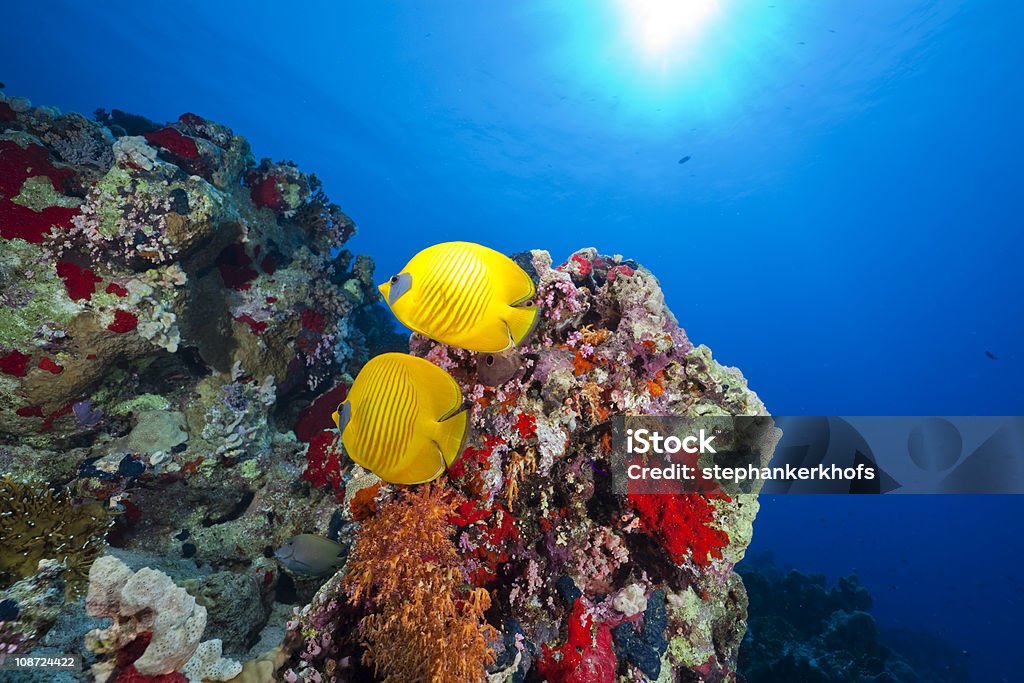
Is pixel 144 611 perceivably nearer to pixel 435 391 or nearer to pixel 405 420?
pixel 405 420

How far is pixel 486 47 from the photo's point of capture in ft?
154

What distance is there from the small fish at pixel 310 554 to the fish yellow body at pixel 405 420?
7.72ft

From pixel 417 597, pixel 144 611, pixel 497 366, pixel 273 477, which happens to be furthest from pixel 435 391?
pixel 273 477

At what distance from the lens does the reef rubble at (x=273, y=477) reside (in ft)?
8.44

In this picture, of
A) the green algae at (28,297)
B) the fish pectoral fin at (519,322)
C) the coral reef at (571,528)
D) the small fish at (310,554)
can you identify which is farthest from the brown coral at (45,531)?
the fish pectoral fin at (519,322)

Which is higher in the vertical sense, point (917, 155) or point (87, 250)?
point (917, 155)

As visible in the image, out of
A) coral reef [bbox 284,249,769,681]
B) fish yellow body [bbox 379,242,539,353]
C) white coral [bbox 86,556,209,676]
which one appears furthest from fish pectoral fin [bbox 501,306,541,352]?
white coral [bbox 86,556,209,676]

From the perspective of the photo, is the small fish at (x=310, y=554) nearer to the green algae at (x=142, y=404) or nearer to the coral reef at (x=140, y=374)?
the coral reef at (x=140, y=374)

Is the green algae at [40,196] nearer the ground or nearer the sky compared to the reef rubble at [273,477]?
nearer the sky

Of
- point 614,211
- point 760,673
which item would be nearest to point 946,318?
point 614,211

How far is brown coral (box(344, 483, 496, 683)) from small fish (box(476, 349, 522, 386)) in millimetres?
788

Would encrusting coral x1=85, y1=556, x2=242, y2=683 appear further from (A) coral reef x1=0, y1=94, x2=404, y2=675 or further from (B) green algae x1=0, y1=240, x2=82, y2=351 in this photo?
(B) green algae x1=0, y1=240, x2=82, y2=351

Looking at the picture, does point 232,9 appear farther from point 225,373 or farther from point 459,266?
point 459,266

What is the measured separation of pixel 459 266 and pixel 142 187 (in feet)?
20.1
